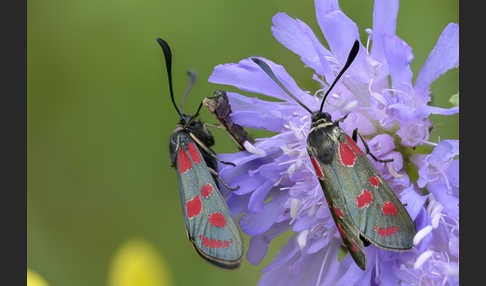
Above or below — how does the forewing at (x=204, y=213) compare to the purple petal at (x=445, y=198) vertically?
below

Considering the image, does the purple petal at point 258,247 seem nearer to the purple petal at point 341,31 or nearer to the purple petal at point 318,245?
the purple petal at point 318,245

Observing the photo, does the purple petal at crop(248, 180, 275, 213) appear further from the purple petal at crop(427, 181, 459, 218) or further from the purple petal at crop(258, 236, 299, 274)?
the purple petal at crop(427, 181, 459, 218)

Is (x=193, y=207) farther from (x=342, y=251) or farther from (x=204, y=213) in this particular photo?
(x=342, y=251)

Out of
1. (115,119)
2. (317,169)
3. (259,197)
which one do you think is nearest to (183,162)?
(259,197)

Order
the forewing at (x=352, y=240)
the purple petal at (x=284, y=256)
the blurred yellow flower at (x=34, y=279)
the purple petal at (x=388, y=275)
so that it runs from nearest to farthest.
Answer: the forewing at (x=352, y=240)
the purple petal at (x=388, y=275)
the purple petal at (x=284, y=256)
the blurred yellow flower at (x=34, y=279)

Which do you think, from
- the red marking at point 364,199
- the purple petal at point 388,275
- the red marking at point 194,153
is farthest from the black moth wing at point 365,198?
the red marking at point 194,153
